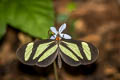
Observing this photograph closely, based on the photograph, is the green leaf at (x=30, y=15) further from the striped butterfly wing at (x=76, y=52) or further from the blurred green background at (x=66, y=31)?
the striped butterfly wing at (x=76, y=52)

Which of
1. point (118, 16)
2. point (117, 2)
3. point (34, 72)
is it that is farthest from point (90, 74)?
point (117, 2)

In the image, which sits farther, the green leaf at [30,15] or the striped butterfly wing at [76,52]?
the green leaf at [30,15]

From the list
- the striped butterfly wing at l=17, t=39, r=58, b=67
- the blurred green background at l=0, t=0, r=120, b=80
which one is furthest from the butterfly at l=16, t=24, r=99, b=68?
the blurred green background at l=0, t=0, r=120, b=80

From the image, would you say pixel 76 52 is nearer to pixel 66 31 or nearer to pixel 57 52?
pixel 57 52

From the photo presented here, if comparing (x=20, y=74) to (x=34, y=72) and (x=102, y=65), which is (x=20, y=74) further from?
(x=102, y=65)

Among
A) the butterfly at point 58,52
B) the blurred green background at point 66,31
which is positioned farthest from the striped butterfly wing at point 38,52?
the blurred green background at point 66,31

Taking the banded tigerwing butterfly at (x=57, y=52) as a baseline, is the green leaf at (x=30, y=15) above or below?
above

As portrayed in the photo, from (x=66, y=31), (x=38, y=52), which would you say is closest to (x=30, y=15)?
(x=66, y=31)

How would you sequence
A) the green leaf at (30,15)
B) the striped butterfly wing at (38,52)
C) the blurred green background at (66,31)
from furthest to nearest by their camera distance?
the blurred green background at (66,31), the green leaf at (30,15), the striped butterfly wing at (38,52)
